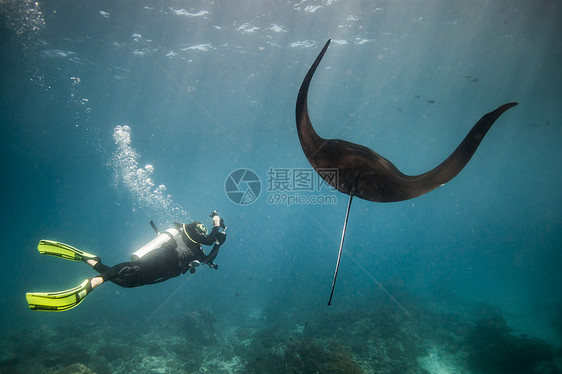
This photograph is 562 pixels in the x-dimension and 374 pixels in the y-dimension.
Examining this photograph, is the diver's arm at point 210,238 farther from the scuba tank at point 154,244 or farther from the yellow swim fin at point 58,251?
the yellow swim fin at point 58,251

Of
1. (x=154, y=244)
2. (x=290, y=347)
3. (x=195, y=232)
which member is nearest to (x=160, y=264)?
(x=154, y=244)

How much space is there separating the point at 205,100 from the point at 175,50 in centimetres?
683

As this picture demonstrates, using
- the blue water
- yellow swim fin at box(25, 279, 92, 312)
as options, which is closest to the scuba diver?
yellow swim fin at box(25, 279, 92, 312)

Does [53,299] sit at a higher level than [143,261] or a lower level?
lower

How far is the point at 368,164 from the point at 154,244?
4.88 metres

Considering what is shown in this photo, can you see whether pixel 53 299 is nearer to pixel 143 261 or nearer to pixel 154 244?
pixel 143 261

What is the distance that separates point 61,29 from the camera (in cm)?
1465

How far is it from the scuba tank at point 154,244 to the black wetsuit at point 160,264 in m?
0.12

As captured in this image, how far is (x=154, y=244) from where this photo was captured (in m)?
4.98

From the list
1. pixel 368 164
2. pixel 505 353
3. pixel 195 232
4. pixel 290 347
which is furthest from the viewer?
pixel 505 353

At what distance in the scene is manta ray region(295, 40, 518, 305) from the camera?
2574mm

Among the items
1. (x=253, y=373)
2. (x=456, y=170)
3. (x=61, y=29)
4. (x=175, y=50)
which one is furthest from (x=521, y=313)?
(x=61, y=29)

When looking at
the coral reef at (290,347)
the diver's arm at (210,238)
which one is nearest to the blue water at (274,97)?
the coral reef at (290,347)

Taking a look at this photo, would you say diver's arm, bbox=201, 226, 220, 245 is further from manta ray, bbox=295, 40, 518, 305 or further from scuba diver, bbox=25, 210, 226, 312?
manta ray, bbox=295, 40, 518, 305
